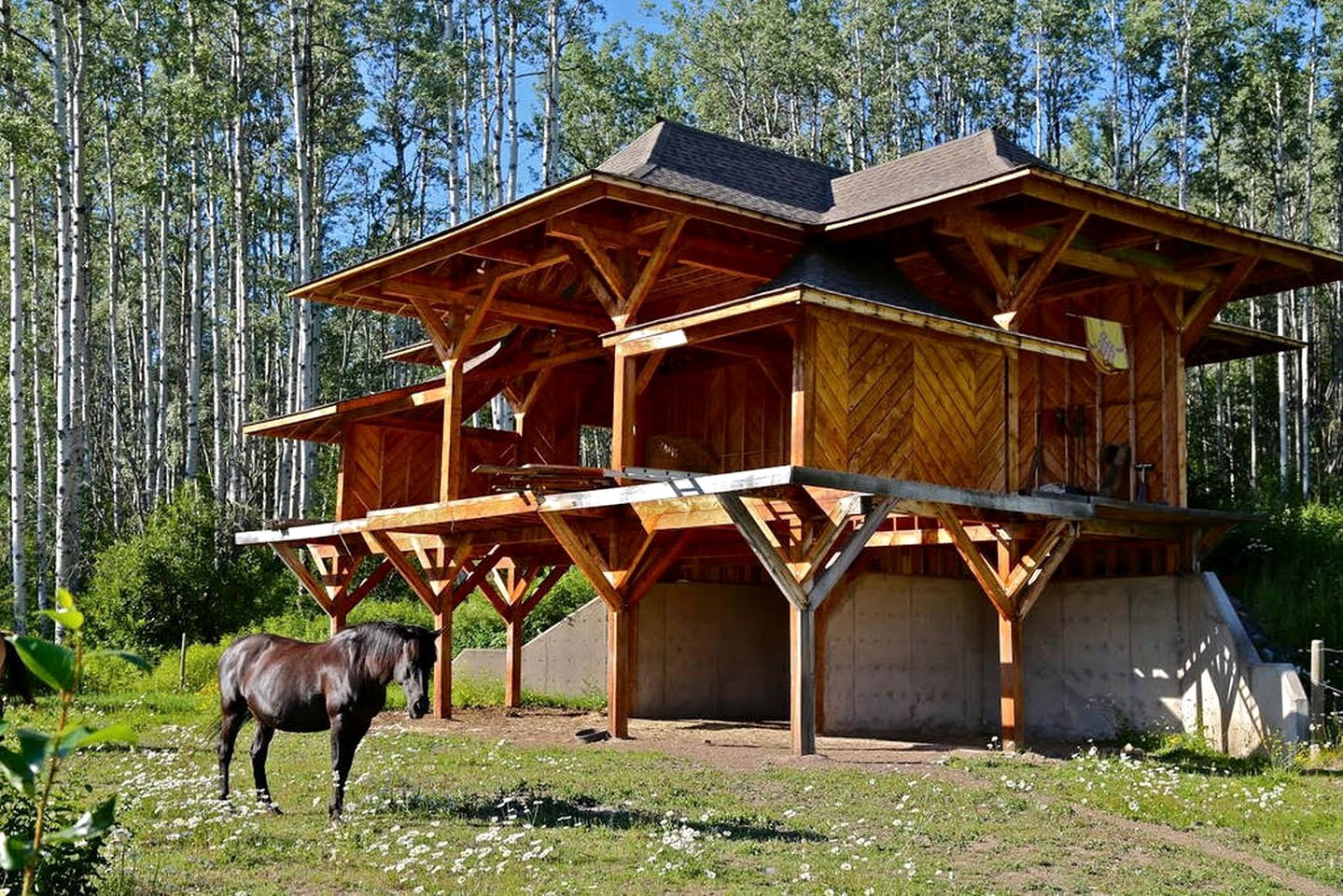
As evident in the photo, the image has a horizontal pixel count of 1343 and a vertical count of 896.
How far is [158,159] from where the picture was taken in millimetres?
35531

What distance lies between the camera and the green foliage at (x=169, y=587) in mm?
28000

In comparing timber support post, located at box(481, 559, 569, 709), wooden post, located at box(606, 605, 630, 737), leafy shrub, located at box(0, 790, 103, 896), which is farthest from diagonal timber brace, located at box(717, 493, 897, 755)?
timber support post, located at box(481, 559, 569, 709)

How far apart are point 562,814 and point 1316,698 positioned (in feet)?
31.0

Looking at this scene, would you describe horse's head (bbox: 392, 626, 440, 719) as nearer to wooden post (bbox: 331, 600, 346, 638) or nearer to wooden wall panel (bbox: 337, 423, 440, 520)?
wooden wall panel (bbox: 337, 423, 440, 520)

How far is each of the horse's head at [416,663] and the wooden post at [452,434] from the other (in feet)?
30.0

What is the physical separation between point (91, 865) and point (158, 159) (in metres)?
31.2

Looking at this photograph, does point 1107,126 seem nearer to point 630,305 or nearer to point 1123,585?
point 1123,585

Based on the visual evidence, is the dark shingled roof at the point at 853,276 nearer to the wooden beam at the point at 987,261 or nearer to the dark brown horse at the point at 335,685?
the wooden beam at the point at 987,261

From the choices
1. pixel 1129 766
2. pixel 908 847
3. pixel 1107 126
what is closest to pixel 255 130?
pixel 1107 126

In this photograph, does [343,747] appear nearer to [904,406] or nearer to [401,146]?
[904,406]

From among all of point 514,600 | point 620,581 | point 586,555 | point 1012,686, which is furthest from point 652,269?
point 514,600

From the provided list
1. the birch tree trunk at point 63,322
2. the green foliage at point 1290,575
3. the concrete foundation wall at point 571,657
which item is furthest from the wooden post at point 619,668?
the birch tree trunk at point 63,322

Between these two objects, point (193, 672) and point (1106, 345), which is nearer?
point (1106, 345)

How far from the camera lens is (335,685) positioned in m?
10.9
